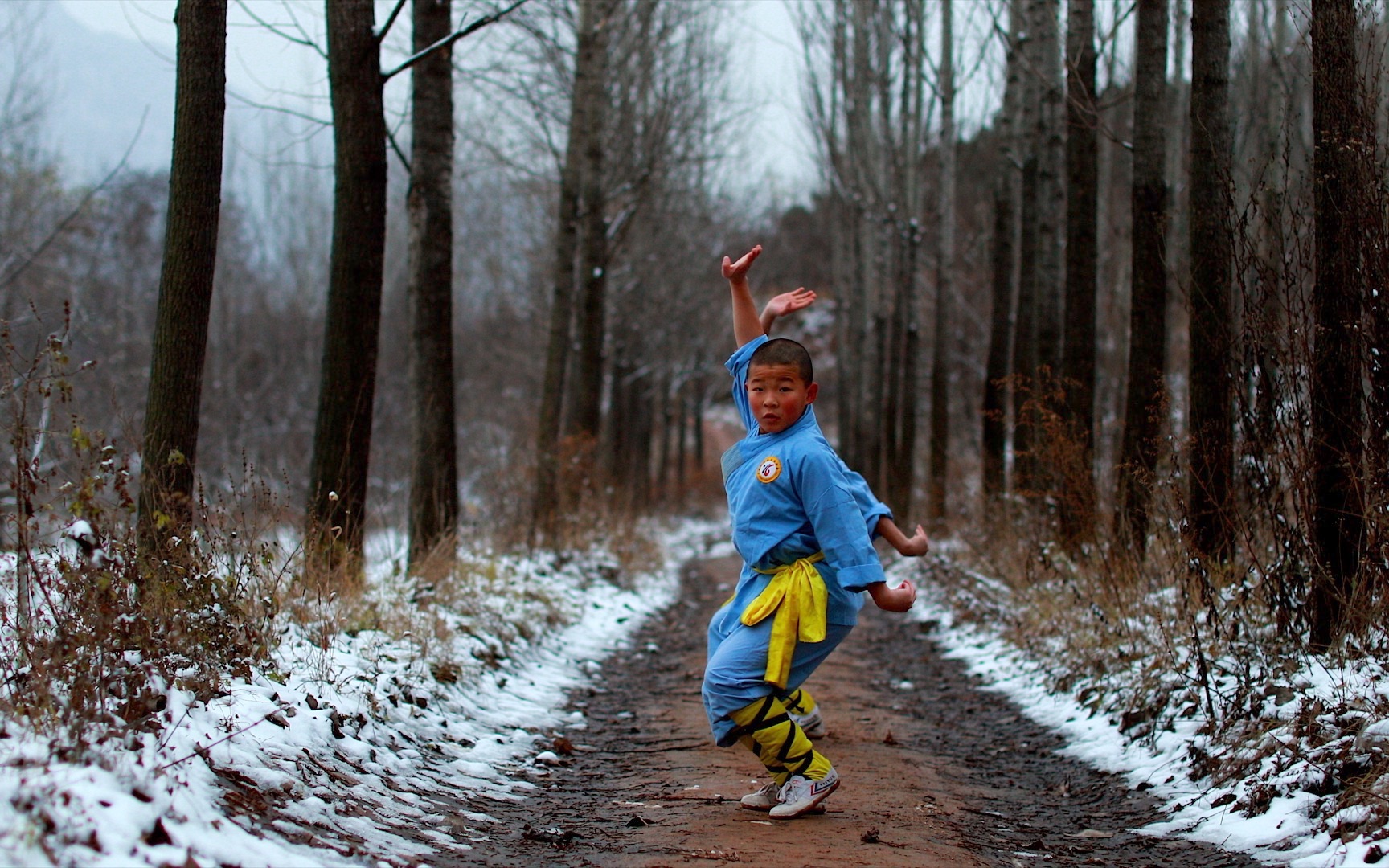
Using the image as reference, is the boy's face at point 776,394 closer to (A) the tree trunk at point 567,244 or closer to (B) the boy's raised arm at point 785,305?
(B) the boy's raised arm at point 785,305

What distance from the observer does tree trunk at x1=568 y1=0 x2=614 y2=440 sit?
577 inches

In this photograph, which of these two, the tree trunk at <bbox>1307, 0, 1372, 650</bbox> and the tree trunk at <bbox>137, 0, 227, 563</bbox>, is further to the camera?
the tree trunk at <bbox>137, 0, 227, 563</bbox>

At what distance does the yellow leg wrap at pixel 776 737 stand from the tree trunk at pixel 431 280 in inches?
216

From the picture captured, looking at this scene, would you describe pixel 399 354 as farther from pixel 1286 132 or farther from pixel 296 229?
pixel 1286 132

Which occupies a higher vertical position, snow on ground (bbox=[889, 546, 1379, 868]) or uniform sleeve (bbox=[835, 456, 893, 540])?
uniform sleeve (bbox=[835, 456, 893, 540])

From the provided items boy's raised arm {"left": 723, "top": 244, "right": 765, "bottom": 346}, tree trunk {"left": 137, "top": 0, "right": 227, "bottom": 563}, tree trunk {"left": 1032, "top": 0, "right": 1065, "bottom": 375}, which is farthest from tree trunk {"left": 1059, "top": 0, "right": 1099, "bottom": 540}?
tree trunk {"left": 137, "top": 0, "right": 227, "bottom": 563}

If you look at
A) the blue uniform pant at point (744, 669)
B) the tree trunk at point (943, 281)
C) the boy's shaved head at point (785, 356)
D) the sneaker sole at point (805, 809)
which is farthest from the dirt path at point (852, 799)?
the tree trunk at point (943, 281)

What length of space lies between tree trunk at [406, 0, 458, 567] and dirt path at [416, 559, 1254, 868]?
274cm

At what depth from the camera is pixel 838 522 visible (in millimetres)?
4164

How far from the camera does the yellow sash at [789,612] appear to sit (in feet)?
13.7

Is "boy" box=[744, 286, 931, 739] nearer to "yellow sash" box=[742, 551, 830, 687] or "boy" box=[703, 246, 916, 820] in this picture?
"boy" box=[703, 246, 916, 820]

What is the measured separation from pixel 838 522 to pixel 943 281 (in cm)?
1442

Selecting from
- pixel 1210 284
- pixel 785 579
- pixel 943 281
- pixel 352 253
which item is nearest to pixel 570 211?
pixel 943 281

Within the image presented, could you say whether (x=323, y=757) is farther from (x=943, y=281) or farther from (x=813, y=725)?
(x=943, y=281)
